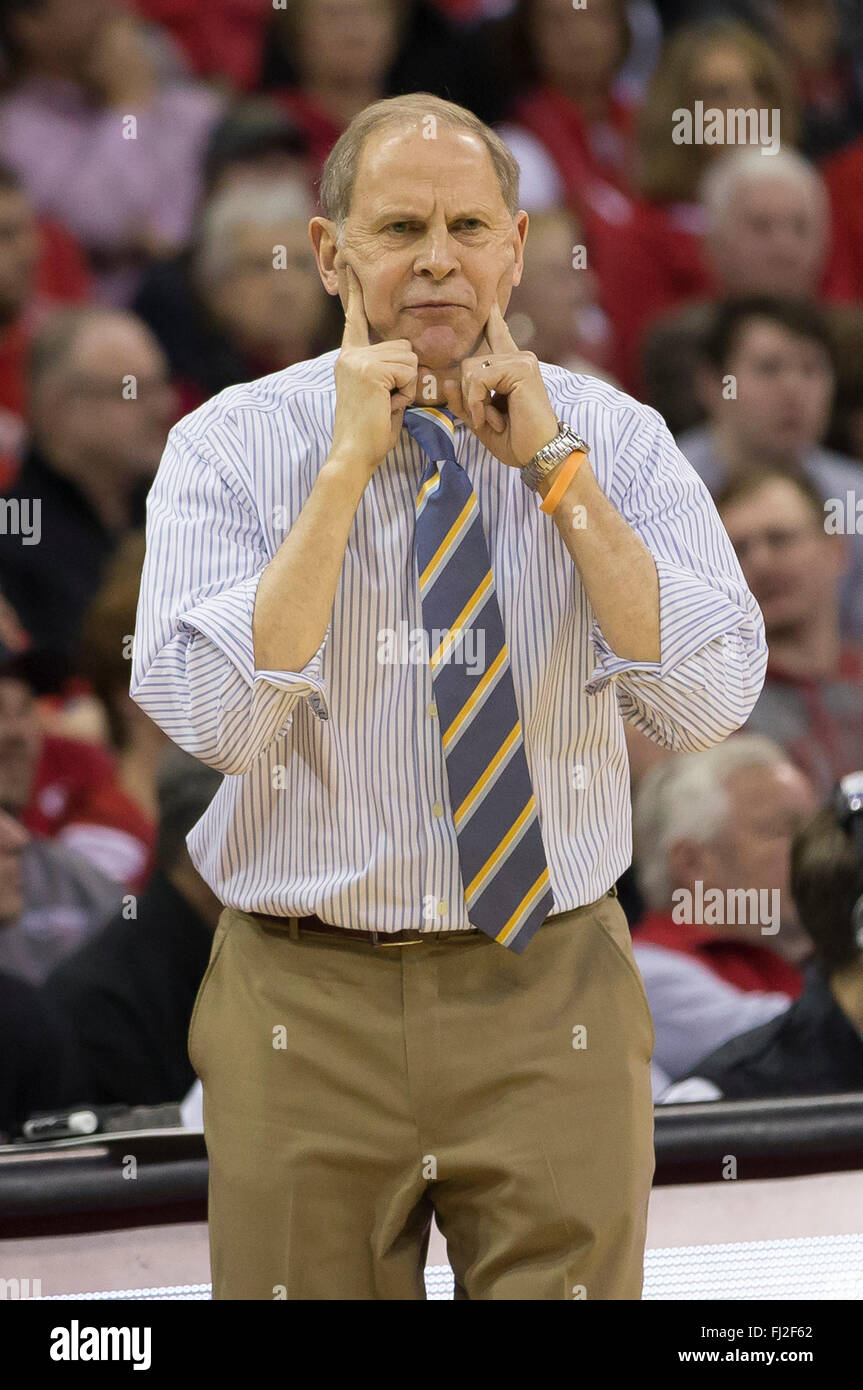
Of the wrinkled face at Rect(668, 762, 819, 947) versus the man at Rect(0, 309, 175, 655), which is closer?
the man at Rect(0, 309, 175, 655)

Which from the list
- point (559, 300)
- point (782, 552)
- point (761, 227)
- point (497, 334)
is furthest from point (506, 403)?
point (761, 227)

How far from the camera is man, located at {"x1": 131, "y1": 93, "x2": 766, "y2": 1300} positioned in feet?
4.42

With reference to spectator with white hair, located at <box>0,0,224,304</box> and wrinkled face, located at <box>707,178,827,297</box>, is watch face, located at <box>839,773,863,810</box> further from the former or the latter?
spectator with white hair, located at <box>0,0,224,304</box>

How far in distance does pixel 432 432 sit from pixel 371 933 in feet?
1.44

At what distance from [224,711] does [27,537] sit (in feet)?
5.52

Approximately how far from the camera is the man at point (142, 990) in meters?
2.76

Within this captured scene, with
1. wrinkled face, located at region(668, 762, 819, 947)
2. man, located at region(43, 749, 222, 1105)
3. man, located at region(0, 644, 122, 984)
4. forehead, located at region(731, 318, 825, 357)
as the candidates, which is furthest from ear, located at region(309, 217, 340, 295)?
forehead, located at region(731, 318, 825, 357)

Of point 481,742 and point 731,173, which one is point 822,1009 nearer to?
point 731,173

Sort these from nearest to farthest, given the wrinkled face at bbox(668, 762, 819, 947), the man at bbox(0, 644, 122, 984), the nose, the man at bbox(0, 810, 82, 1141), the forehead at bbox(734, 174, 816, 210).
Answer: the nose < the man at bbox(0, 810, 82, 1141) < the man at bbox(0, 644, 122, 984) < the wrinkled face at bbox(668, 762, 819, 947) < the forehead at bbox(734, 174, 816, 210)

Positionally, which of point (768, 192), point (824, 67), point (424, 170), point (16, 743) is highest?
point (824, 67)

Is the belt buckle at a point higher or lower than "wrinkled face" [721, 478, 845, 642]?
lower

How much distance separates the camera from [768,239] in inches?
128

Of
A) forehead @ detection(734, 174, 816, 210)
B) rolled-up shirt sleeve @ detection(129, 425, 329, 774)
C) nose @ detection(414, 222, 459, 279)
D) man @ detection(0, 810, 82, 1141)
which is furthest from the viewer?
forehead @ detection(734, 174, 816, 210)

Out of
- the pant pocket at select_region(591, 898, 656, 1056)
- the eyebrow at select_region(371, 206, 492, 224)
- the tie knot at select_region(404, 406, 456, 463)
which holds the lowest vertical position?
the pant pocket at select_region(591, 898, 656, 1056)
